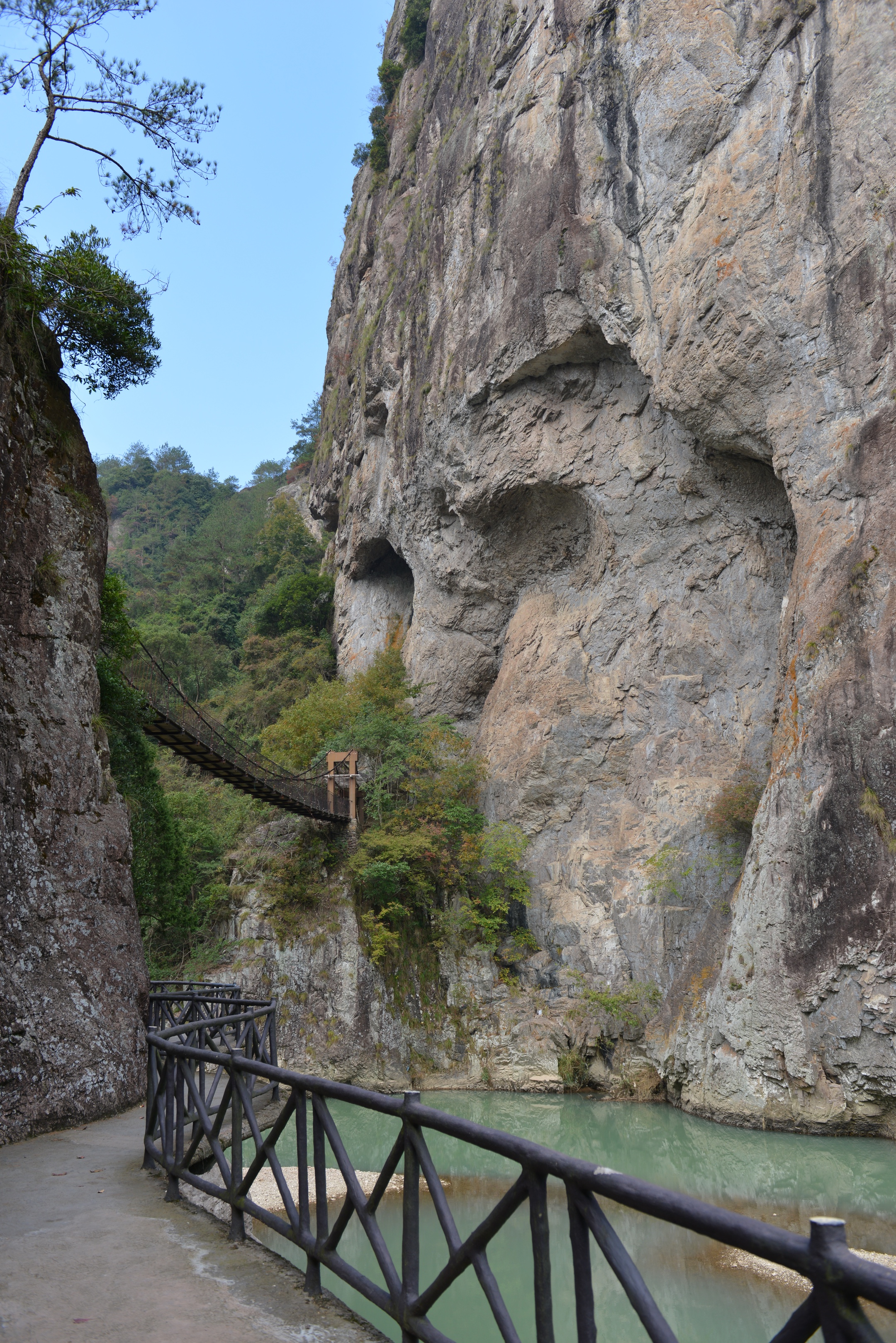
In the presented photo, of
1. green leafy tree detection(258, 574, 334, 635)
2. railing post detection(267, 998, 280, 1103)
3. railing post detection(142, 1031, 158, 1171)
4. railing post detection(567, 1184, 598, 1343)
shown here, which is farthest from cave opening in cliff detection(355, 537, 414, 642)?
railing post detection(567, 1184, 598, 1343)

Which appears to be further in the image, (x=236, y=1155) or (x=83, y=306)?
(x=83, y=306)

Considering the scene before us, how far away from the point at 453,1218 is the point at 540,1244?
3.10 ft

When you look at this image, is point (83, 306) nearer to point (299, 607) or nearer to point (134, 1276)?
point (134, 1276)

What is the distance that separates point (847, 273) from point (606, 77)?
709 centimetres

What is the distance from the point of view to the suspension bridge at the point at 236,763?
38.0 ft

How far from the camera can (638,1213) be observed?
6.03 m

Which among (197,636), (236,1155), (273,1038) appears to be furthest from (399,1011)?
(197,636)

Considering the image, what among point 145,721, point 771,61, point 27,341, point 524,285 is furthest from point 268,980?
point 771,61

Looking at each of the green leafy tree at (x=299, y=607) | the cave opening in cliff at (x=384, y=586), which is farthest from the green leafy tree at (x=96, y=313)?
the green leafy tree at (x=299, y=607)

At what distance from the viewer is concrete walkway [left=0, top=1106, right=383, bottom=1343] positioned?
2.77 meters

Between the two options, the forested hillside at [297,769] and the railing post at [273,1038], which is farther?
the forested hillside at [297,769]

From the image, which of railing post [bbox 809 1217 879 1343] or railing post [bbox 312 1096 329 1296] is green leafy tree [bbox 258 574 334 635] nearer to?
railing post [bbox 312 1096 329 1296]

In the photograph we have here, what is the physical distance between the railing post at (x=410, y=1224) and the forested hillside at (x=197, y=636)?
6.93 metres

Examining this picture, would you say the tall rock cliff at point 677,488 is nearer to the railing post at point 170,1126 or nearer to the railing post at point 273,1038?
the railing post at point 273,1038
